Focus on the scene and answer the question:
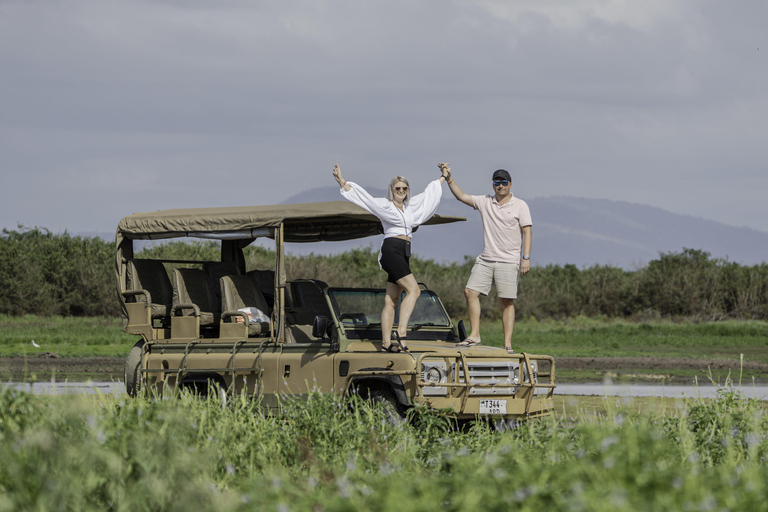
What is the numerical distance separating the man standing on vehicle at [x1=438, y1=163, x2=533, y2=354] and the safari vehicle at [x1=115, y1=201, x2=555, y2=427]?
0.51m

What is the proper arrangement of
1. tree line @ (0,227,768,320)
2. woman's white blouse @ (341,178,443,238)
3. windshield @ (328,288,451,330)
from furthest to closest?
tree line @ (0,227,768,320), windshield @ (328,288,451,330), woman's white blouse @ (341,178,443,238)

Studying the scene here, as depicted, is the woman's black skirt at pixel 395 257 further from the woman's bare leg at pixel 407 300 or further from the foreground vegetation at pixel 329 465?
the foreground vegetation at pixel 329 465

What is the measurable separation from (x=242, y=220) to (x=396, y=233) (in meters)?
1.79

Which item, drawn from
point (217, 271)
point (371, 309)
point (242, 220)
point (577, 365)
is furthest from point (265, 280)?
point (577, 365)

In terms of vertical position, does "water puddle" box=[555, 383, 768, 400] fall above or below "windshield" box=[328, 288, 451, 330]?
below

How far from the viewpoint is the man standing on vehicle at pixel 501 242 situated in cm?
1099

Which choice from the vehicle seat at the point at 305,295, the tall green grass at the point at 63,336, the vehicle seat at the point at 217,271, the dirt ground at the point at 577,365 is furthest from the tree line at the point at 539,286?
the vehicle seat at the point at 305,295

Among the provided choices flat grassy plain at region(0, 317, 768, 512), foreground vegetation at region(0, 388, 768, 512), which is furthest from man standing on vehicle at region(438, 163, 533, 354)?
foreground vegetation at region(0, 388, 768, 512)

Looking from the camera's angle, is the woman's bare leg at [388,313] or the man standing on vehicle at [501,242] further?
the man standing on vehicle at [501,242]

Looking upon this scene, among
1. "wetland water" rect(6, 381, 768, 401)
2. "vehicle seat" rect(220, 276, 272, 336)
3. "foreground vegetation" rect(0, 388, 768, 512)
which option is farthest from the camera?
"wetland water" rect(6, 381, 768, 401)

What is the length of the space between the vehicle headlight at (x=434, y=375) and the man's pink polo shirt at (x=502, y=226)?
7.51 ft

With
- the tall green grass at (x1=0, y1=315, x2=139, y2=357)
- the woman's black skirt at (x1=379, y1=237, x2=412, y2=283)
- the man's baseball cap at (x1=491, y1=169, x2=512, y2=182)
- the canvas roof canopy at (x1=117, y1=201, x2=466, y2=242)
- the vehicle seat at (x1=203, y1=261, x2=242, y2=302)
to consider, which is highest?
the man's baseball cap at (x1=491, y1=169, x2=512, y2=182)

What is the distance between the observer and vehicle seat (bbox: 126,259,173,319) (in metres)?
11.6

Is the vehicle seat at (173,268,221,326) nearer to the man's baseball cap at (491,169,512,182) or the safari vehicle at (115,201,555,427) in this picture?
the safari vehicle at (115,201,555,427)
